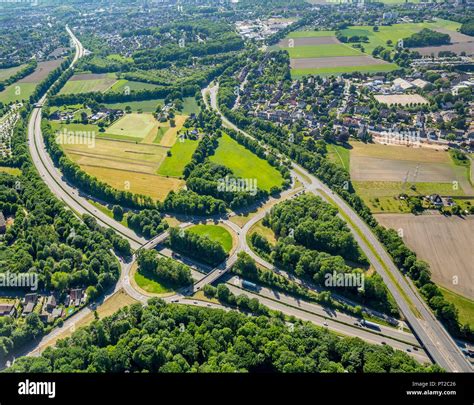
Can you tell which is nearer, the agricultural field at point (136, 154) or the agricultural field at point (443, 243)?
the agricultural field at point (443, 243)

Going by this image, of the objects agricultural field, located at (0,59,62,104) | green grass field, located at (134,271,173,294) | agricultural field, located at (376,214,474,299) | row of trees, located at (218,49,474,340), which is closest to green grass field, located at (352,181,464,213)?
row of trees, located at (218,49,474,340)

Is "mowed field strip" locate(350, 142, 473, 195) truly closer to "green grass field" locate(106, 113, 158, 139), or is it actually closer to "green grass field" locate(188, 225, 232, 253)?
"green grass field" locate(188, 225, 232, 253)

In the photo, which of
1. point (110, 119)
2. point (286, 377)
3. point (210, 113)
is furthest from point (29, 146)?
point (286, 377)

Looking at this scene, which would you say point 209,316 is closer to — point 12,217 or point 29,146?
point 12,217

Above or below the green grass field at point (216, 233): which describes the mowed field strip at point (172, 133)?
above

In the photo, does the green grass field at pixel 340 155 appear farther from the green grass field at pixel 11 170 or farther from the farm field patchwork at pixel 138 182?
the green grass field at pixel 11 170

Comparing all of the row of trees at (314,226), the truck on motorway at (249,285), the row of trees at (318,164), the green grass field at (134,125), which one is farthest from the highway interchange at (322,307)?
the green grass field at (134,125)

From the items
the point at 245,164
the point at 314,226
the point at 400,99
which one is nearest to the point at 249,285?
the point at 314,226
